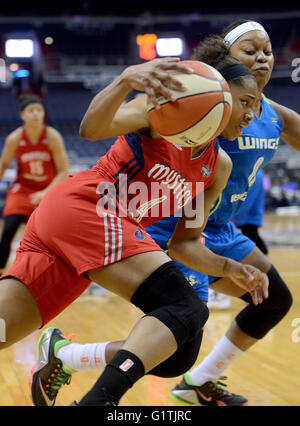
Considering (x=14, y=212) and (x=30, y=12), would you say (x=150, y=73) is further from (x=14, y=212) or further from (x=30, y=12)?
(x=30, y=12)

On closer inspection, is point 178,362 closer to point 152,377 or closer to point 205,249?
point 205,249

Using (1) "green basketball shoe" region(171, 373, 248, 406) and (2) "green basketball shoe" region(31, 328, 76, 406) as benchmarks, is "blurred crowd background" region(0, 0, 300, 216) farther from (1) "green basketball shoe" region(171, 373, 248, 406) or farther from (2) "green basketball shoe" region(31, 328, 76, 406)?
(2) "green basketball shoe" region(31, 328, 76, 406)

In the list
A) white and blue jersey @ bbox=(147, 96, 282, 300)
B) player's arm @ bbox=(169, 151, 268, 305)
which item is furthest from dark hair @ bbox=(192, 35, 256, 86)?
white and blue jersey @ bbox=(147, 96, 282, 300)

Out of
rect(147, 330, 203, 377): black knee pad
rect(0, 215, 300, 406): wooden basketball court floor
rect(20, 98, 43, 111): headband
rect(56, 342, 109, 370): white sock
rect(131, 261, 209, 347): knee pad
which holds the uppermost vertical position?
rect(20, 98, 43, 111): headband

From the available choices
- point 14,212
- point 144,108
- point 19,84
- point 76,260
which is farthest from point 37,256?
point 19,84

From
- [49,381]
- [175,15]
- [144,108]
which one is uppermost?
[175,15]

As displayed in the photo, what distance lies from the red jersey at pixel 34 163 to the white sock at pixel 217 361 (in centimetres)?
356

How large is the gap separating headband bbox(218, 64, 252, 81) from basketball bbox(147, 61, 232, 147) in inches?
10.3

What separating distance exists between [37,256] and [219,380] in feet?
5.01

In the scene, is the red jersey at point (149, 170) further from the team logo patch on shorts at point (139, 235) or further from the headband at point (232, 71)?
the headband at point (232, 71)

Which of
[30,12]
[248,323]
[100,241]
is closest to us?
[100,241]

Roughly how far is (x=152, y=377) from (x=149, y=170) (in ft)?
5.61

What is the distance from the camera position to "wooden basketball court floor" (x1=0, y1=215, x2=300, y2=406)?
10.0ft

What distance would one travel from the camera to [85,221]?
2.06m
